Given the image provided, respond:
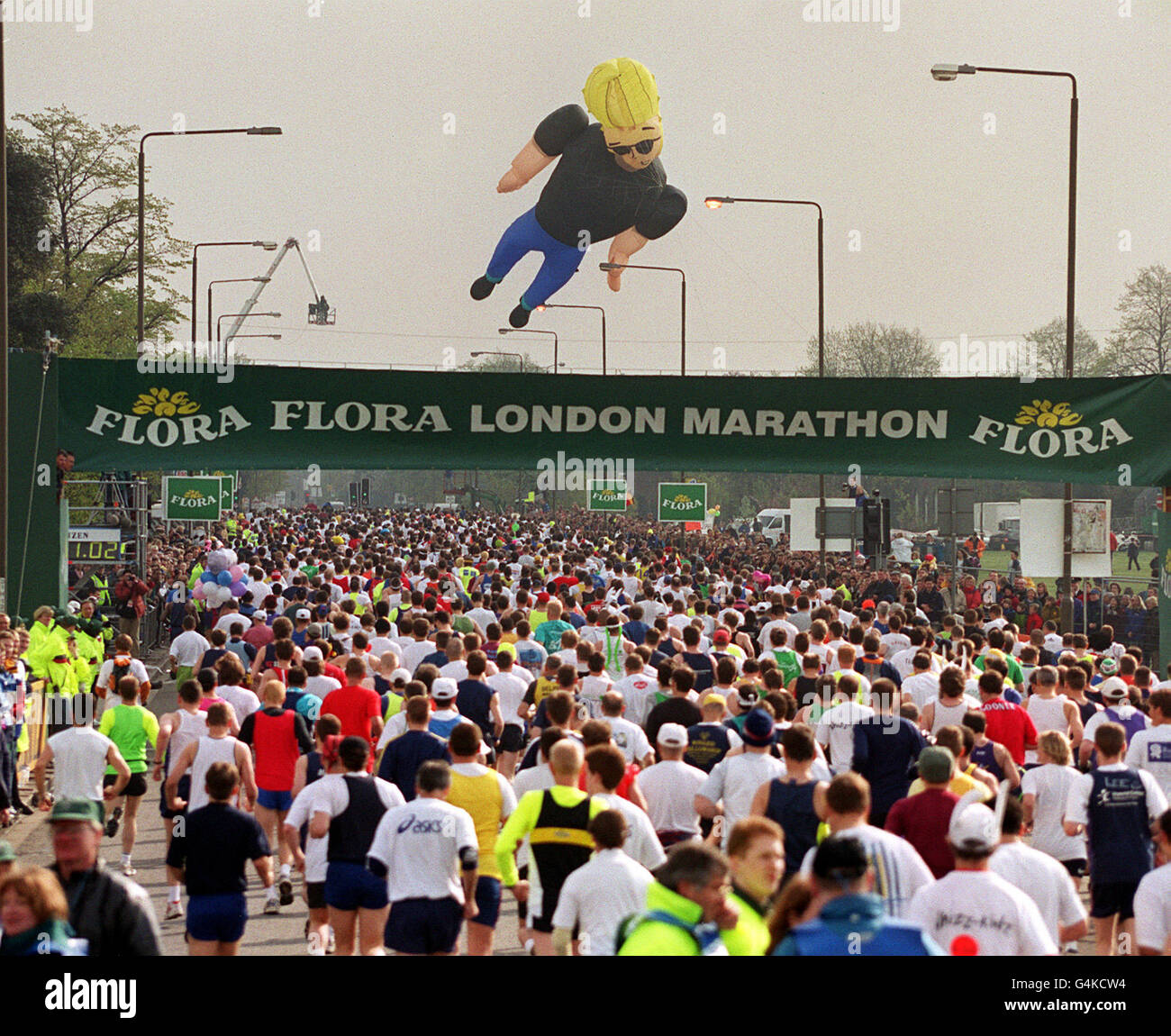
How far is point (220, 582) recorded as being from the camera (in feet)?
75.0

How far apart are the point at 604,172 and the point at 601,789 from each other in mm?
39733

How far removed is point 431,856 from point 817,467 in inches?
391

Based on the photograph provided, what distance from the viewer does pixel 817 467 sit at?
56.1 feet

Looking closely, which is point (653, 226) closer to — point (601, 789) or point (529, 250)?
point (529, 250)

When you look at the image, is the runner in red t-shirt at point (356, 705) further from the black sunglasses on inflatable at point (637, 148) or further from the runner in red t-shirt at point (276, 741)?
the black sunglasses on inflatable at point (637, 148)

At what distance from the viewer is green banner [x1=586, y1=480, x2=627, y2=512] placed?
38.0 metres

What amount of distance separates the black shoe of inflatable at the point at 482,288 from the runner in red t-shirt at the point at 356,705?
1506 inches

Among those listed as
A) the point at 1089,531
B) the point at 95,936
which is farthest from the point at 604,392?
the point at 95,936

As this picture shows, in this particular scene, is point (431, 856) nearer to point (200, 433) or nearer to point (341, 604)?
point (200, 433)

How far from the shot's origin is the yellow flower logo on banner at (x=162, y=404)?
50.7ft

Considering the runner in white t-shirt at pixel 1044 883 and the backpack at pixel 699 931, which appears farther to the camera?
the runner in white t-shirt at pixel 1044 883

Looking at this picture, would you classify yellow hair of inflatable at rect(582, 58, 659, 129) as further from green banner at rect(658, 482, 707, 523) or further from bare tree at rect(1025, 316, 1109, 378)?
bare tree at rect(1025, 316, 1109, 378)

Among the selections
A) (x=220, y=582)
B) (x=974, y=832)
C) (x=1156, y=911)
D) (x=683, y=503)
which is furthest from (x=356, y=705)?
(x=683, y=503)

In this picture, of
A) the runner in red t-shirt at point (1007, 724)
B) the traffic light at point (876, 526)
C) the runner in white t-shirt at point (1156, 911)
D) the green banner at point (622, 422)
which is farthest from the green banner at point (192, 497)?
the runner in white t-shirt at point (1156, 911)
